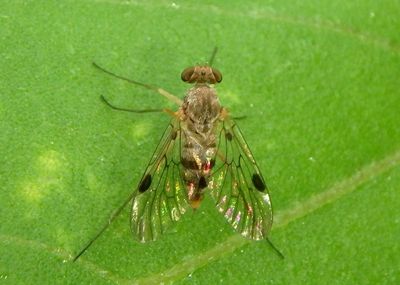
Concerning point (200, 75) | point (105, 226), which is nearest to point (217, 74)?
point (200, 75)

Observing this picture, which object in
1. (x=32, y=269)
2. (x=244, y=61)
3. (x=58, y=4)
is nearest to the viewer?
(x=32, y=269)

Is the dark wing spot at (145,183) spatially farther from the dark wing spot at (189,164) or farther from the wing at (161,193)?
the dark wing spot at (189,164)

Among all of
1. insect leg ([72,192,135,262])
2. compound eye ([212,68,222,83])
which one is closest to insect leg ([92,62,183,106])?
compound eye ([212,68,222,83])

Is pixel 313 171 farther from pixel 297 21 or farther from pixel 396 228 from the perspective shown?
pixel 297 21

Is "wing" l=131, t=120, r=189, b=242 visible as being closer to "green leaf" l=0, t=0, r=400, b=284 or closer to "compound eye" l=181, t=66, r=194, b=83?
"green leaf" l=0, t=0, r=400, b=284

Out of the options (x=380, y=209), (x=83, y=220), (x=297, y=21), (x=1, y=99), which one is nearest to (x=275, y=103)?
(x=297, y=21)

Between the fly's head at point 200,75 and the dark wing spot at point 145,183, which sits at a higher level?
the fly's head at point 200,75

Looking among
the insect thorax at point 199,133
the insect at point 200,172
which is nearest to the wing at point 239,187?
the insect at point 200,172

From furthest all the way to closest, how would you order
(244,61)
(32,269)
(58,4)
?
(244,61), (58,4), (32,269)

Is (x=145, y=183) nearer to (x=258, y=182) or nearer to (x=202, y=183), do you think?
(x=202, y=183)
